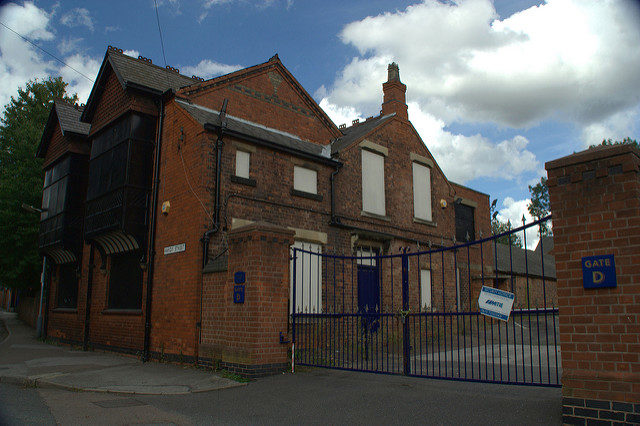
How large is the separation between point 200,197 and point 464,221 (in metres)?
13.0

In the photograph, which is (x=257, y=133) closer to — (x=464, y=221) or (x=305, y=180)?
(x=305, y=180)

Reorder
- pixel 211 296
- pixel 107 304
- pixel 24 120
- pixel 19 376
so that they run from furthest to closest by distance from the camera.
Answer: pixel 24 120 → pixel 107 304 → pixel 211 296 → pixel 19 376

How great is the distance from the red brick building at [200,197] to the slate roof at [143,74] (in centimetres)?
6

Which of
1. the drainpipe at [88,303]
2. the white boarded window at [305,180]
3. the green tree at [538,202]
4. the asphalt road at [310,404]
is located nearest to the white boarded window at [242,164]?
the white boarded window at [305,180]

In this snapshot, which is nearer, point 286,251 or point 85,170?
point 286,251

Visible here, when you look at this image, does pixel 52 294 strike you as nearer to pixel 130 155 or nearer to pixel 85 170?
pixel 85 170

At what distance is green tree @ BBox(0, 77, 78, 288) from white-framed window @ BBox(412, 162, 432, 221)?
1750 centimetres

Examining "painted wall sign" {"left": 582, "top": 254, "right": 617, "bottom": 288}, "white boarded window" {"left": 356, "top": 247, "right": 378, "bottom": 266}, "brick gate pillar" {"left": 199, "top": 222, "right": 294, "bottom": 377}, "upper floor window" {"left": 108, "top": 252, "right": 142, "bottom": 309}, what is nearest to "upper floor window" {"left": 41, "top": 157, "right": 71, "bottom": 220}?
"upper floor window" {"left": 108, "top": 252, "right": 142, "bottom": 309}

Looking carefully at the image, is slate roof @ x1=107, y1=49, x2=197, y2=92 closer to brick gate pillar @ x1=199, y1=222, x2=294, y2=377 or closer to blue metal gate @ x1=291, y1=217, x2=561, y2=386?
blue metal gate @ x1=291, y1=217, x2=561, y2=386

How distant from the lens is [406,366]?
25.8 ft

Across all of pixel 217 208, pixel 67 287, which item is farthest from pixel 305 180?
pixel 67 287

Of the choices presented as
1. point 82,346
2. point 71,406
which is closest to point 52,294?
point 82,346

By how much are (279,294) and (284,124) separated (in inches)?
295

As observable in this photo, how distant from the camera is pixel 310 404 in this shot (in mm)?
6684
